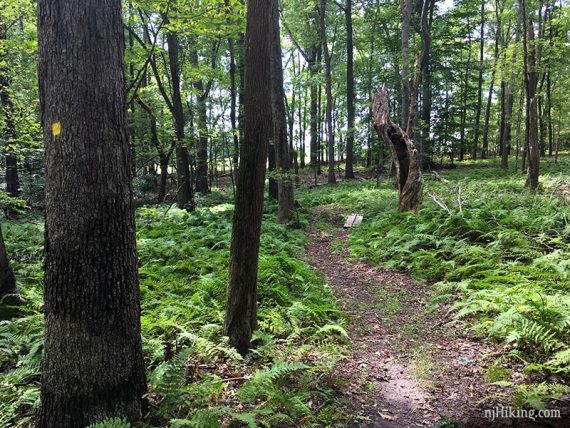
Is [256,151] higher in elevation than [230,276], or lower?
higher

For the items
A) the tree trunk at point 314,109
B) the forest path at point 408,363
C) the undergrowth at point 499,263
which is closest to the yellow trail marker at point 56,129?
the forest path at point 408,363

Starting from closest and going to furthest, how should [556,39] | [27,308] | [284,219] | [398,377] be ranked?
[398,377], [27,308], [284,219], [556,39]

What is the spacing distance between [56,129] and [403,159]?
10938mm

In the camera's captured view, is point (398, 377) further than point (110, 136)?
Yes

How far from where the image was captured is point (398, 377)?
434cm

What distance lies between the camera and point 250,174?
412cm

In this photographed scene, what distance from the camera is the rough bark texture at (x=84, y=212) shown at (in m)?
2.58

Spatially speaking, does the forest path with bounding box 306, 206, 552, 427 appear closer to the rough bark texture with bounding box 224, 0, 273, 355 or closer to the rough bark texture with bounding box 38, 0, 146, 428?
the rough bark texture with bounding box 224, 0, 273, 355

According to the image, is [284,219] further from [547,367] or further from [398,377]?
[547,367]

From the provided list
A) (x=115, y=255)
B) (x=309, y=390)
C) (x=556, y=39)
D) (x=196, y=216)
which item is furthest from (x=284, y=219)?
(x=556, y=39)

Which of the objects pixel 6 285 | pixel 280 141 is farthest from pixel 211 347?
pixel 280 141

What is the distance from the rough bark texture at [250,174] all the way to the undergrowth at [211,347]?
413 mm

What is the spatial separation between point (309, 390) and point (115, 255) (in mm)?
2399

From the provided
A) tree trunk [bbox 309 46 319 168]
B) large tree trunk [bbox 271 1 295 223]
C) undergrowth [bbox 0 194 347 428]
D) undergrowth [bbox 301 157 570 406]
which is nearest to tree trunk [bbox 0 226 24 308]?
undergrowth [bbox 0 194 347 428]
